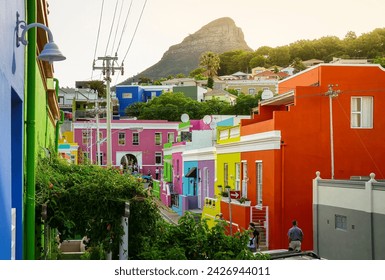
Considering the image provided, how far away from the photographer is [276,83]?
1570cm

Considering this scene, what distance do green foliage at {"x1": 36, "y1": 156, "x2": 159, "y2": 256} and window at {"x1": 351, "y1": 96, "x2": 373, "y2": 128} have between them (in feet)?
28.7

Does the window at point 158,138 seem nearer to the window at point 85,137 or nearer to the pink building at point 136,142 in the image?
the pink building at point 136,142

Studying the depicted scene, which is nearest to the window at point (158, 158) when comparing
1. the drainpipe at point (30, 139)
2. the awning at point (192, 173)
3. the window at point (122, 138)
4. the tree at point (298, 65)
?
the window at point (122, 138)

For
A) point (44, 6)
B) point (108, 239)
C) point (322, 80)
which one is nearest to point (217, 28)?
point (44, 6)

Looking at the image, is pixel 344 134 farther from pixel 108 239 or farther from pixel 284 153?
pixel 108 239

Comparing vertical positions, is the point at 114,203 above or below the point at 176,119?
below

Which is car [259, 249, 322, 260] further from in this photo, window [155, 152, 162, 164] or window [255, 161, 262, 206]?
window [255, 161, 262, 206]

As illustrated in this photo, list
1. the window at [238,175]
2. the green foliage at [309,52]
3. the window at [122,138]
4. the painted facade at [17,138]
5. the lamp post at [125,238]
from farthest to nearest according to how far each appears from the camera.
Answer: the window at [238,175]
the window at [122,138]
the green foliage at [309,52]
the lamp post at [125,238]
the painted facade at [17,138]

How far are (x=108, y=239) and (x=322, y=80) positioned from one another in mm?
8850

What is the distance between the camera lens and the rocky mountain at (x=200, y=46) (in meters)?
9.43

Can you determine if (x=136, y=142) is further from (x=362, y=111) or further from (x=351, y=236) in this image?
(x=362, y=111)

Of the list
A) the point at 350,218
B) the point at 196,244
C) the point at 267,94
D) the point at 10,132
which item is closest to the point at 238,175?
the point at 267,94

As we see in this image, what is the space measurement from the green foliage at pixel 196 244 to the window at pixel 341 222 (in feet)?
20.9

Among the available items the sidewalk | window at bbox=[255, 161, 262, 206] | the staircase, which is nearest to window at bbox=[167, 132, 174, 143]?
the sidewalk
